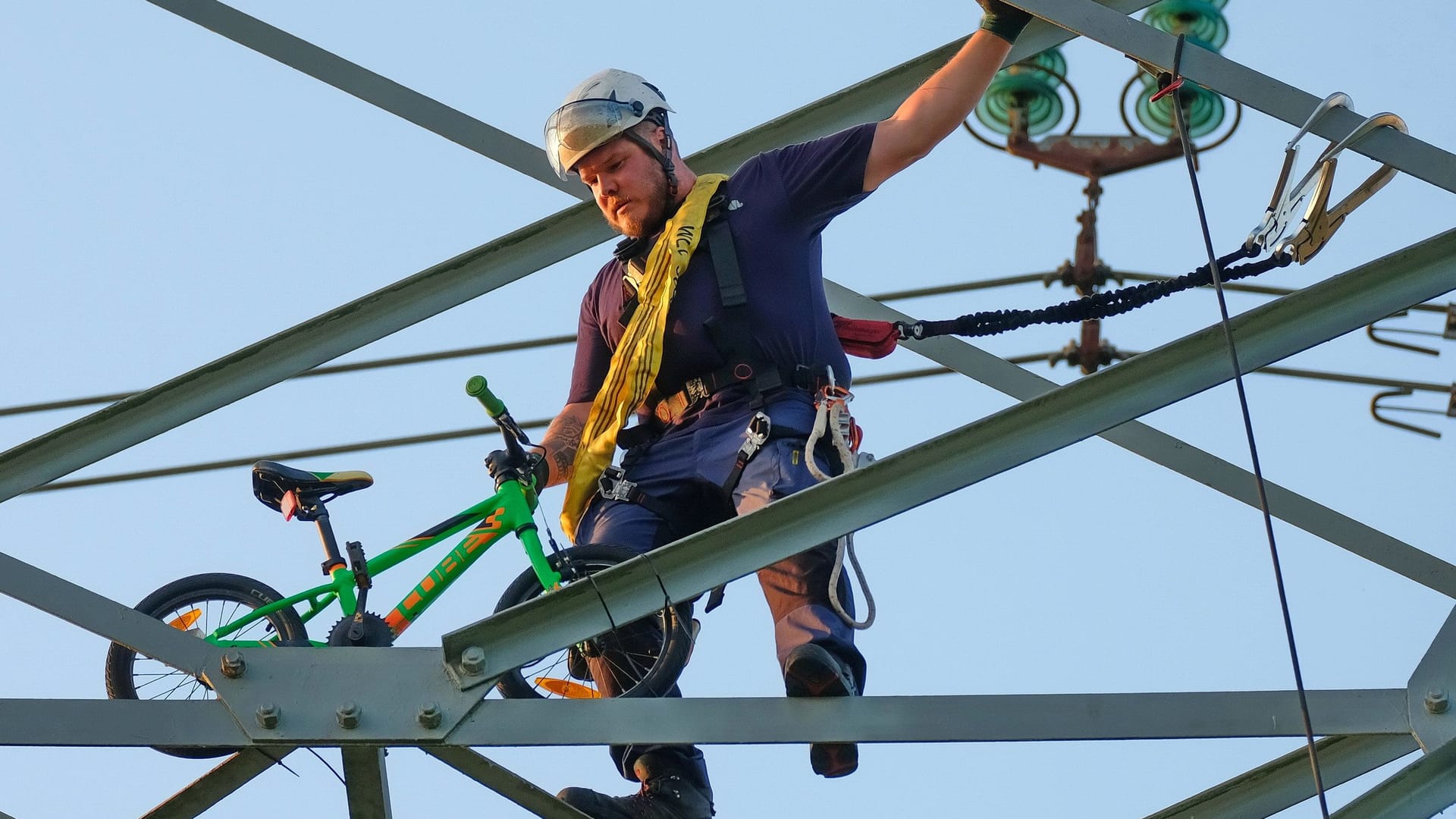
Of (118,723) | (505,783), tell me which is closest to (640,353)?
(505,783)

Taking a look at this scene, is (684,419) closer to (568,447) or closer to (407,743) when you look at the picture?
(568,447)

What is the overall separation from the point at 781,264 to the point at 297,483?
1370 millimetres

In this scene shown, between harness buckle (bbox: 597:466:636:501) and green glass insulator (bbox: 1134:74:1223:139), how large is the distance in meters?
4.94

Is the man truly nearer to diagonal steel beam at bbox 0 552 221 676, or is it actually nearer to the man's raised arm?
the man's raised arm

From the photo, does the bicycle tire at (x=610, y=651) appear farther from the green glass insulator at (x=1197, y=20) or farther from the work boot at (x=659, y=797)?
the green glass insulator at (x=1197, y=20)

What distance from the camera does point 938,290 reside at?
10.6m

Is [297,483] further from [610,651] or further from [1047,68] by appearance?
[1047,68]

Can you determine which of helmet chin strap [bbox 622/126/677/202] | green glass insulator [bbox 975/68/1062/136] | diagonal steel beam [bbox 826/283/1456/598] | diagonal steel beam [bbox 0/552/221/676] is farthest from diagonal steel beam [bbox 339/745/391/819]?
green glass insulator [bbox 975/68/1062/136]

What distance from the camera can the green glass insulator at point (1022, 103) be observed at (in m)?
11.0

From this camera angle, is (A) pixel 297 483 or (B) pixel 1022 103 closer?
(A) pixel 297 483

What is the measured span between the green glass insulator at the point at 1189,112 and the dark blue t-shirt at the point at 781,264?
4.61m

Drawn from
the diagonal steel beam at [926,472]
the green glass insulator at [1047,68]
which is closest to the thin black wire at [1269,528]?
the diagonal steel beam at [926,472]

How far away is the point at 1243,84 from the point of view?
605cm

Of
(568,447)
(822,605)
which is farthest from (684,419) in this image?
(822,605)
